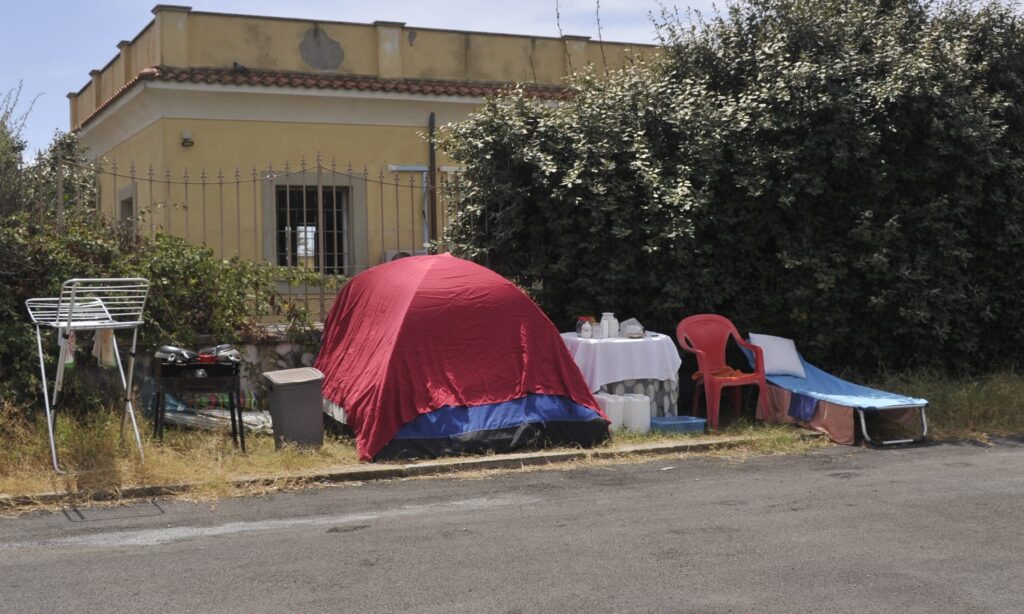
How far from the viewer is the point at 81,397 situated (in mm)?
8992

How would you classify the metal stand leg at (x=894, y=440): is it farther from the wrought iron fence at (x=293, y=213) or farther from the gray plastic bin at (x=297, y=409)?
the wrought iron fence at (x=293, y=213)

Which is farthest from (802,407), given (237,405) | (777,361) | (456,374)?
(237,405)

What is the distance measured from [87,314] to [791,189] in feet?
22.0

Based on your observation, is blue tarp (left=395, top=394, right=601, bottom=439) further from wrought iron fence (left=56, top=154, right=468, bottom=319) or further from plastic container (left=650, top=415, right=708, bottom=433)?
wrought iron fence (left=56, top=154, right=468, bottom=319)

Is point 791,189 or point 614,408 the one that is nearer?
point 614,408

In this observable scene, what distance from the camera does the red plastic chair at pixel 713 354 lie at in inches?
390

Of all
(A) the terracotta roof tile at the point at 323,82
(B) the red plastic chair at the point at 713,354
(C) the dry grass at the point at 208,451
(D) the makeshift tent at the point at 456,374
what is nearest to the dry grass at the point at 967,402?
(C) the dry grass at the point at 208,451

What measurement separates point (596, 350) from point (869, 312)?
10.9ft

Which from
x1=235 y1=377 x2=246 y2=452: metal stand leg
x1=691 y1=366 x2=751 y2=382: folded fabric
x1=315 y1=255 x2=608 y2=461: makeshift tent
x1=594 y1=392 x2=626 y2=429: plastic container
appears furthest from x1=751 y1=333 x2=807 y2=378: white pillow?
x1=235 y1=377 x2=246 y2=452: metal stand leg

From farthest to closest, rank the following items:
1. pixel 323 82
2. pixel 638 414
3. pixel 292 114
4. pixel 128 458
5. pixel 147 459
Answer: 1. pixel 292 114
2. pixel 323 82
3. pixel 638 414
4. pixel 128 458
5. pixel 147 459

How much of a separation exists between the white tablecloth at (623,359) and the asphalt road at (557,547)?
166cm

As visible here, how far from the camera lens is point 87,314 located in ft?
26.2

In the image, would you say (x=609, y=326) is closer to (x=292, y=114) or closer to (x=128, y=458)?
(x=128, y=458)

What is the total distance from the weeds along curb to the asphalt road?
9.7 inches
